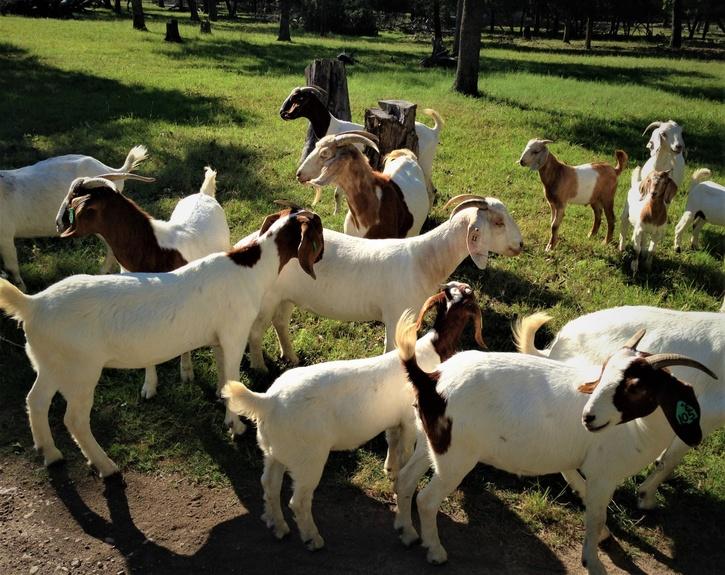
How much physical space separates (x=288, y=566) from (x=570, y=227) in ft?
20.9

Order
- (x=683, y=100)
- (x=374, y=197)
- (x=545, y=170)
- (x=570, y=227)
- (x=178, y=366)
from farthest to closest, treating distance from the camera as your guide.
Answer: (x=683, y=100), (x=570, y=227), (x=545, y=170), (x=374, y=197), (x=178, y=366)

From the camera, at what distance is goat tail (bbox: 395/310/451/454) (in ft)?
11.4

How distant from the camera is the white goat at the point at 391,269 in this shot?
16.7 ft

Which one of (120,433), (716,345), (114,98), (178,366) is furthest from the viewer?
(114,98)

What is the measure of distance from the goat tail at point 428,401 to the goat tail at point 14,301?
217cm

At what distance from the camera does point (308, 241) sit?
450 cm

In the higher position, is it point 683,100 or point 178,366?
point 683,100

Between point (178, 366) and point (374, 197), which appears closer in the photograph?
point (178, 366)

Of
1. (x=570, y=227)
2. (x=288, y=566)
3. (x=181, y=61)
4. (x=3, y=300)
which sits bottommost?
(x=288, y=566)

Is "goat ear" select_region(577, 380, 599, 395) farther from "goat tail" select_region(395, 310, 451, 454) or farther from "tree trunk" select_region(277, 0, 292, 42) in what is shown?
"tree trunk" select_region(277, 0, 292, 42)

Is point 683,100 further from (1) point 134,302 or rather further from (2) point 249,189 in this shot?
(1) point 134,302

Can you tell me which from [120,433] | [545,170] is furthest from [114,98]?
[120,433]

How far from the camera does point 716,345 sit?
3.95m

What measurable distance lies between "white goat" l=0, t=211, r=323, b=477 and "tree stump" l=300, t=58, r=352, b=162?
16.6ft
